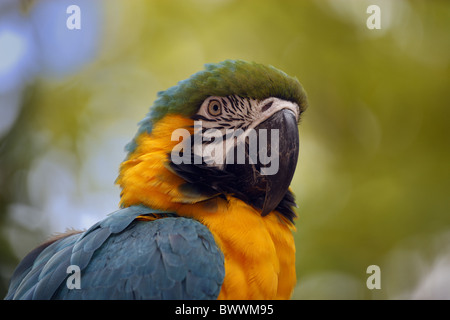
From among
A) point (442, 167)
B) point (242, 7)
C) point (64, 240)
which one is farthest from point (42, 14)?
point (442, 167)

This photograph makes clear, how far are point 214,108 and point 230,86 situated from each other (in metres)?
0.15

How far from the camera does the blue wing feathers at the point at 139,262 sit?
6.20 ft

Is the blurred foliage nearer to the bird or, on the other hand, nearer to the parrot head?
the bird

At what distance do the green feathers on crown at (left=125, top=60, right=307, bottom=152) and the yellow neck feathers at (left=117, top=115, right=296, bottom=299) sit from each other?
0.08 metres

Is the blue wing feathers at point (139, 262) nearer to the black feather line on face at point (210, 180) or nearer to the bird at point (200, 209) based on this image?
the bird at point (200, 209)

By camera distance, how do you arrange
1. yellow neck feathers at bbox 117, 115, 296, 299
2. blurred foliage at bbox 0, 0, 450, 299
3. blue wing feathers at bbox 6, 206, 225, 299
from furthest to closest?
blurred foliage at bbox 0, 0, 450, 299, yellow neck feathers at bbox 117, 115, 296, 299, blue wing feathers at bbox 6, 206, 225, 299

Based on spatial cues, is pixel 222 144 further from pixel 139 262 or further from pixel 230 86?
pixel 139 262

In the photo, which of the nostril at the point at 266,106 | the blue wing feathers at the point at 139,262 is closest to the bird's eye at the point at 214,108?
the nostril at the point at 266,106

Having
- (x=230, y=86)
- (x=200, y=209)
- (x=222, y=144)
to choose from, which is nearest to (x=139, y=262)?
(x=200, y=209)

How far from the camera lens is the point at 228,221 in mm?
2143

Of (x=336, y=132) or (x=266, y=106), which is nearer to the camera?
(x=266, y=106)

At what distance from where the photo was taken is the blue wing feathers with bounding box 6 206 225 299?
1891mm

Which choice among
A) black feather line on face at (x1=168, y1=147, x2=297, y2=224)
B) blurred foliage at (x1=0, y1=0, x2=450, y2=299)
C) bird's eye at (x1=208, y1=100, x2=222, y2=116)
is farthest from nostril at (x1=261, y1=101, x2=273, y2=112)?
blurred foliage at (x1=0, y1=0, x2=450, y2=299)
